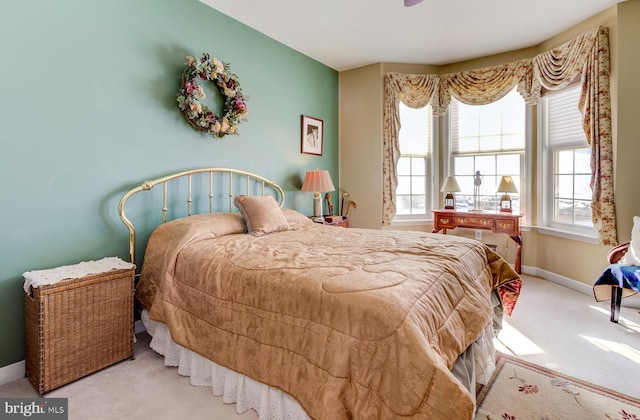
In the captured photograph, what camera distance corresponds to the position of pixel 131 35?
245 cm

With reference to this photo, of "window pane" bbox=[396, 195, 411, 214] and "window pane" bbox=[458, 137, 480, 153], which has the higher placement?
"window pane" bbox=[458, 137, 480, 153]

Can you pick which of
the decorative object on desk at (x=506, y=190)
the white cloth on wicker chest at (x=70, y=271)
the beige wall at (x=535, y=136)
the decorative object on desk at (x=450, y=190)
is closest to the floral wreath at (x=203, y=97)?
the white cloth on wicker chest at (x=70, y=271)

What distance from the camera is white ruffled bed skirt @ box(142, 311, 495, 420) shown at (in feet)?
4.86

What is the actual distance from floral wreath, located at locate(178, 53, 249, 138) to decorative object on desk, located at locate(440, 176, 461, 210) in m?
2.67

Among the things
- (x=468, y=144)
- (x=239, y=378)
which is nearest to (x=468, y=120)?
(x=468, y=144)

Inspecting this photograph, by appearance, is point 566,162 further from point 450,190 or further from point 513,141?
point 450,190

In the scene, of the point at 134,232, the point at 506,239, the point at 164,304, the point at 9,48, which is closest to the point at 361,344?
the point at 164,304

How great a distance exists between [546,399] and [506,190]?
2697mm

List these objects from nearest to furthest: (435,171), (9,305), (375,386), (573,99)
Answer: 1. (375,386)
2. (9,305)
3. (573,99)
4. (435,171)

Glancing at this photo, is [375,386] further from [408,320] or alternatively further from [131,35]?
[131,35]

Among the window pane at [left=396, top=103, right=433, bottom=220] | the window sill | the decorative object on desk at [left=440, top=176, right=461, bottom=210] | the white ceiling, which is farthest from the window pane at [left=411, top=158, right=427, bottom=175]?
the window sill

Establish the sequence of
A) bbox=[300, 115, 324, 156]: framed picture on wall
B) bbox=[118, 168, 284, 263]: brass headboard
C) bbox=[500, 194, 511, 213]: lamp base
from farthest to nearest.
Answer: bbox=[300, 115, 324, 156]: framed picture on wall, bbox=[500, 194, 511, 213]: lamp base, bbox=[118, 168, 284, 263]: brass headboard

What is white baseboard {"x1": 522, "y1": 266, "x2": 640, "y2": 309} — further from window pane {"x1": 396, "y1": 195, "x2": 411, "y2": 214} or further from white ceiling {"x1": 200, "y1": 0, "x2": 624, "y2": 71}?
white ceiling {"x1": 200, "y1": 0, "x2": 624, "y2": 71}

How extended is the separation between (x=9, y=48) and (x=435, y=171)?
444 cm
